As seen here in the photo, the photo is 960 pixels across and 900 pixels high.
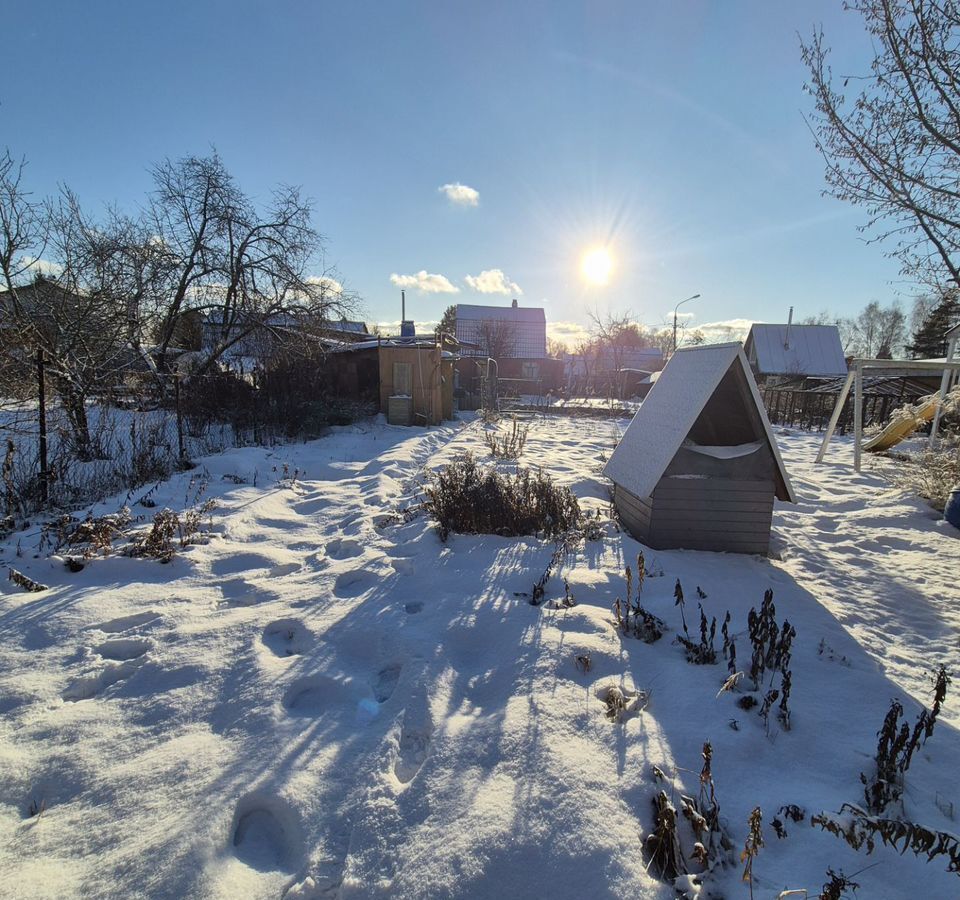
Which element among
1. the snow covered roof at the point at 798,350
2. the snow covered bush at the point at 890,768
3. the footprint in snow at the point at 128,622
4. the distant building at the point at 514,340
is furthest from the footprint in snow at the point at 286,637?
the snow covered roof at the point at 798,350

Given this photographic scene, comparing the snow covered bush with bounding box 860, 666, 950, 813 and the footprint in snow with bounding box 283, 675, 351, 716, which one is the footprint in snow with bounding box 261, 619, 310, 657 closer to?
the footprint in snow with bounding box 283, 675, 351, 716

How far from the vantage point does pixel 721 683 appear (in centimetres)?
239

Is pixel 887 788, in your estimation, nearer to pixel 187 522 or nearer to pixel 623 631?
pixel 623 631

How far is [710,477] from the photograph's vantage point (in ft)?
13.3

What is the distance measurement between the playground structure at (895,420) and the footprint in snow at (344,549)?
8.41 metres

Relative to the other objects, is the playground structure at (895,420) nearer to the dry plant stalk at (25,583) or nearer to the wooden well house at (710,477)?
the wooden well house at (710,477)

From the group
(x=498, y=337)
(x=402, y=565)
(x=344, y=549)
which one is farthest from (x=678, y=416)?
(x=498, y=337)

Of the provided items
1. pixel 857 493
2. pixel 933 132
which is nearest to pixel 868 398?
pixel 857 493

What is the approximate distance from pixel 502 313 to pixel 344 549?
124 feet

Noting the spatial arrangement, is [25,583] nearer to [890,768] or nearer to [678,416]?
[890,768]

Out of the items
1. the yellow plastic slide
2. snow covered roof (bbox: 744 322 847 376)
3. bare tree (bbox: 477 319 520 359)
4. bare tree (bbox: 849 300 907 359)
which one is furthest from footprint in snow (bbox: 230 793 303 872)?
bare tree (bbox: 849 300 907 359)

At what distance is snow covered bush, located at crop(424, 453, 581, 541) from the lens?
4.52 metres

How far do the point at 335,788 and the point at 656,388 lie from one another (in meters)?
4.75

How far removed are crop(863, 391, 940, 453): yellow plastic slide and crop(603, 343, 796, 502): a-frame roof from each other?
25.3 feet
